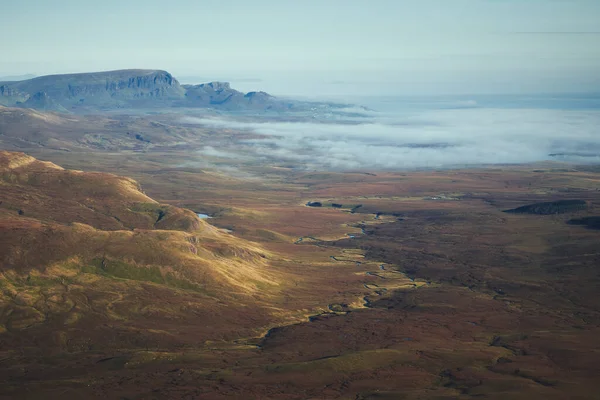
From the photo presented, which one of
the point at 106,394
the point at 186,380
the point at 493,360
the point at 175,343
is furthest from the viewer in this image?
the point at 175,343

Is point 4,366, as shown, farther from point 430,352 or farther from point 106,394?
point 430,352

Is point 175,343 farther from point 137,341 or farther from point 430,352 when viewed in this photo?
point 430,352

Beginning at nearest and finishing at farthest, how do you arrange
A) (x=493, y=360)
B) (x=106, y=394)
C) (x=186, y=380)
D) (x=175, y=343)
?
(x=106, y=394) → (x=186, y=380) → (x=493, y=360) → (x=175, y=343)

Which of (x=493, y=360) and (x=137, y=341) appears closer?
(x=493, y=360)

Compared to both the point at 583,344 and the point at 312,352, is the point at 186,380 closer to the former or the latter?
the point at 312,352

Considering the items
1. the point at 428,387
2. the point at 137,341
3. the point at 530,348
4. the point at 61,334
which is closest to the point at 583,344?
the point at 530,348

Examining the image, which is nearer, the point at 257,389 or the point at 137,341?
→ the point at 257,389

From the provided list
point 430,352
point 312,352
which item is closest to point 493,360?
point 430,352
